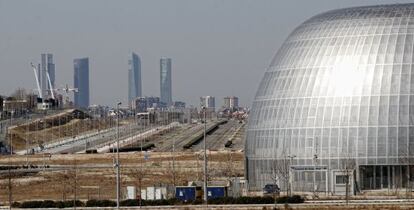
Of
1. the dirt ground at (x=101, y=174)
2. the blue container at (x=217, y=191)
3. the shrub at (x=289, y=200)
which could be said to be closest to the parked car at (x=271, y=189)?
the blue container at (x=217, y=191)

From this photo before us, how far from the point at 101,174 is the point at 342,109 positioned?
45.1 m

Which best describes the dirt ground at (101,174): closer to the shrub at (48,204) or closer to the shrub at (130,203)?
the shrub at (48,204)

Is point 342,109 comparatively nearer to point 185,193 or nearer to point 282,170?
point 282,170

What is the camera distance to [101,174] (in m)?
150

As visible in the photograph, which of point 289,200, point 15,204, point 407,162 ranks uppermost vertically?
point 407,162

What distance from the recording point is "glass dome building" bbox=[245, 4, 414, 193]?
11200cm

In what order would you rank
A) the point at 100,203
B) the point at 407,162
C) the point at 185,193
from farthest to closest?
the point at 407,162, the point at 185,193, the point at 100,203

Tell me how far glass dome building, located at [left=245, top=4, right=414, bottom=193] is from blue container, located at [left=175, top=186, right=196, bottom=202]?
13207mm

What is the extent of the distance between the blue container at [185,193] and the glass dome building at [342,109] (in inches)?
520

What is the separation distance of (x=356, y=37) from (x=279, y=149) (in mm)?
13797

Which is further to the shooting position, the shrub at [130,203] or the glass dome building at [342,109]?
the glass dome building at [342,109]

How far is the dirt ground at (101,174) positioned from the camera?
120775mm

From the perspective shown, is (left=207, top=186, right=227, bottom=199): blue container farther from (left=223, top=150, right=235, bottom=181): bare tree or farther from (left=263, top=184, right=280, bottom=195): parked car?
(left=223, top=150, right=235, bottom=181): bare tree

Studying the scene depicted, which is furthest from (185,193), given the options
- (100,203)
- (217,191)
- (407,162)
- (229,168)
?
(229,168)
